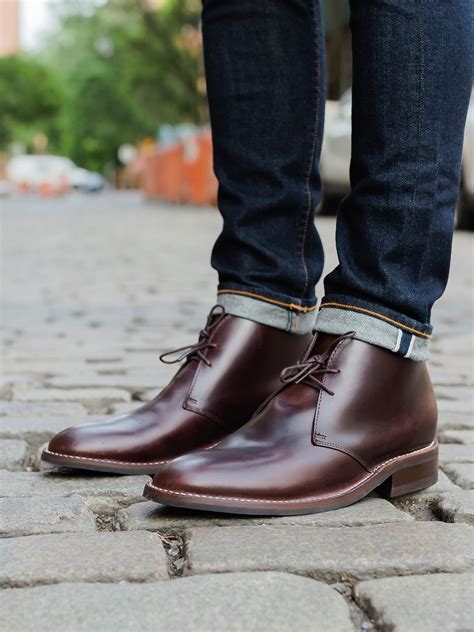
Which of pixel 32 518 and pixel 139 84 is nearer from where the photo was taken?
pixel 32 518

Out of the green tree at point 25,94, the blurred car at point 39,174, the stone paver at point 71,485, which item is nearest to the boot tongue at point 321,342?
the stone paver at point 71,485

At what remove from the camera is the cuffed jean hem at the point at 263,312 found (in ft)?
6.05

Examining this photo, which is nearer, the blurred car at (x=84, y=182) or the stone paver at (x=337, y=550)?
the stone paver at (x=337, y=550)

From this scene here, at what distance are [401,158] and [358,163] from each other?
84mm

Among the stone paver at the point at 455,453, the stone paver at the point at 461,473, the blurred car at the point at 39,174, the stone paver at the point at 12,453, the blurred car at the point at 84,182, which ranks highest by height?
the stone paver at the point at 12,453

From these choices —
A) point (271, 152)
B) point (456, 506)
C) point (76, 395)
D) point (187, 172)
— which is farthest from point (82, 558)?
point (187, 172)

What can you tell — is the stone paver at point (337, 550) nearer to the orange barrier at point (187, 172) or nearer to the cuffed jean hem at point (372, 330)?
the cuffed jean hem at point (372, 330)

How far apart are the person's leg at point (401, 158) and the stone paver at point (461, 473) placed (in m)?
0.30

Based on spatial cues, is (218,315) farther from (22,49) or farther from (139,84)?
(22,49)

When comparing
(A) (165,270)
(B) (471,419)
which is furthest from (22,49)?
(B) (471,419)

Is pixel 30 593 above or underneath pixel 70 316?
above

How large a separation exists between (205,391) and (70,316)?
2.67 meters

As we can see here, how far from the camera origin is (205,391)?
1782mm

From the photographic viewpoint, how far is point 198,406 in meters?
1.78
